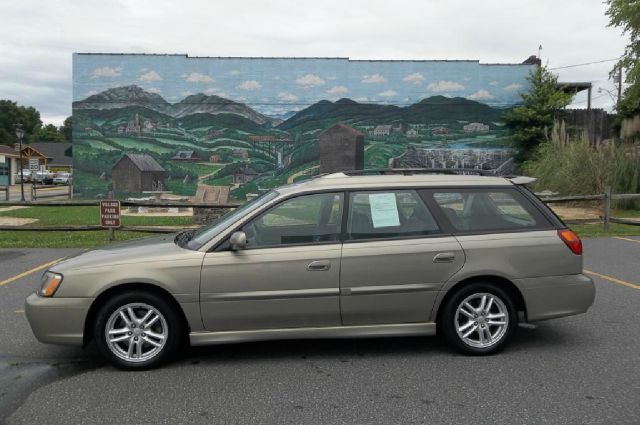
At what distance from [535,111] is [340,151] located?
42.2ft

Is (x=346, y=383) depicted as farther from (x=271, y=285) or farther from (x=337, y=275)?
(x=271, y=285)

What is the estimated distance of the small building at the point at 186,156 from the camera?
32062 millimetres

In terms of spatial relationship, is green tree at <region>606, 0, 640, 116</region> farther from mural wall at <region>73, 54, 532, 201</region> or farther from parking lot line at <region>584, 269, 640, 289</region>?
parking lot line at <region>584, 269, 640, 289</region>

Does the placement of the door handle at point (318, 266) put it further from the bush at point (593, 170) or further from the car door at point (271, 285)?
the bush at point (593, 170)

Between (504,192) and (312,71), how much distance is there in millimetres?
27970

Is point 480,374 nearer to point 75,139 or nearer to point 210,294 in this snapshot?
point 210,294

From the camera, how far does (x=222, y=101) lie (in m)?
31.8

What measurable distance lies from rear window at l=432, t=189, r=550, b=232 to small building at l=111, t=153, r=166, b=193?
28761 millimetres

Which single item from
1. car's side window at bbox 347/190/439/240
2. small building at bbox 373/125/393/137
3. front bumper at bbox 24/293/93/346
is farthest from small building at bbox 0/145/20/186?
car's side window at bbox 347/190/439/240

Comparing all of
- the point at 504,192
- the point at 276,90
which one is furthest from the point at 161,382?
the point at 276,90

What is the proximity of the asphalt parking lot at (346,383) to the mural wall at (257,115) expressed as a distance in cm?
2708

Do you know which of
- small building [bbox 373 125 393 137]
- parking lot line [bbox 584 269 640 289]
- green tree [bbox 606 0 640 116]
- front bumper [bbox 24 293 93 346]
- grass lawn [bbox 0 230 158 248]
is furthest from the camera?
small building [bbox 373 125 393 137]

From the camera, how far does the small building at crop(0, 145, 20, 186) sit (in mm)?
52325

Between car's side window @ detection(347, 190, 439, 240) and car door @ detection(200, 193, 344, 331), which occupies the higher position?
car's side window @ detection(347, 190, 439, 240)
